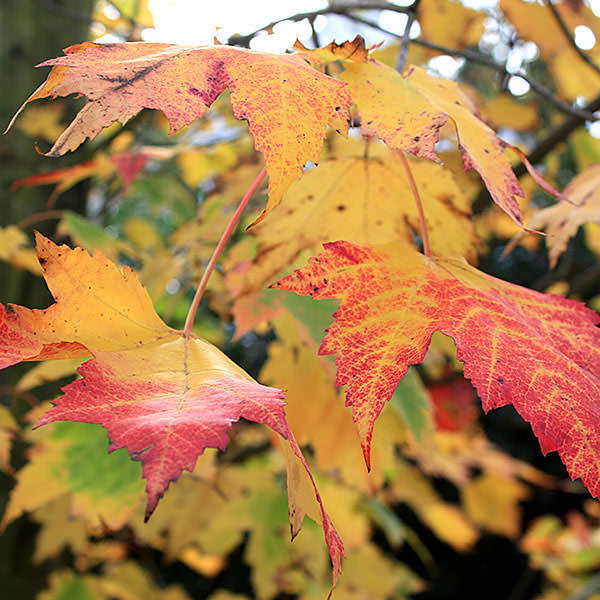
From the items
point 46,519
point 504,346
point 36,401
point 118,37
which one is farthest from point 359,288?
point 118,37

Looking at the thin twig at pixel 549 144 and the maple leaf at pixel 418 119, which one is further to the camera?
the thin twig at pixel 549 144

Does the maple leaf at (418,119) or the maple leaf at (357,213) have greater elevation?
the maple leaf at (418,119)

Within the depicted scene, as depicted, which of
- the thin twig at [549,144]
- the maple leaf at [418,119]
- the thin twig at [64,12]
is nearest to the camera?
the maple leaf at [418,119]

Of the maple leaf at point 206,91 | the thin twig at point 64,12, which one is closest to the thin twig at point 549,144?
the maple leaf at point 206,91

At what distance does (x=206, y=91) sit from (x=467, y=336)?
0.24m

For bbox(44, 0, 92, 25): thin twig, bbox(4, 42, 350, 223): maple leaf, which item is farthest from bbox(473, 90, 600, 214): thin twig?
bbox(44, 0, 92, 25): thin twig

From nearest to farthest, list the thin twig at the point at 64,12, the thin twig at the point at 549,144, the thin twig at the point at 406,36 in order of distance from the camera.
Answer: the thin twig at the point at 406,36 < the thin twig at the point at 549,144 < the thin twig at the point at 64,12

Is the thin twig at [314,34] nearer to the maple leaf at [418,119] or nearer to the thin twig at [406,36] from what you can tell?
the thin twig at [406,36]

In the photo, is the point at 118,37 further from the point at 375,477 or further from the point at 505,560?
the point at 505,560

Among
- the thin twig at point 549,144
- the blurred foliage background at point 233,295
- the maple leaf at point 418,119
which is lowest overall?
the blurred foliage background at point 233,295

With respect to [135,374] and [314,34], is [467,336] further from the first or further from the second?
[314,34]

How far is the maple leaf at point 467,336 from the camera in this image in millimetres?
336

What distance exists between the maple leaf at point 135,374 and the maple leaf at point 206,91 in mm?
107

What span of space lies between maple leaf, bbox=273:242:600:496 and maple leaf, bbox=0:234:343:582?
0.22 feet
